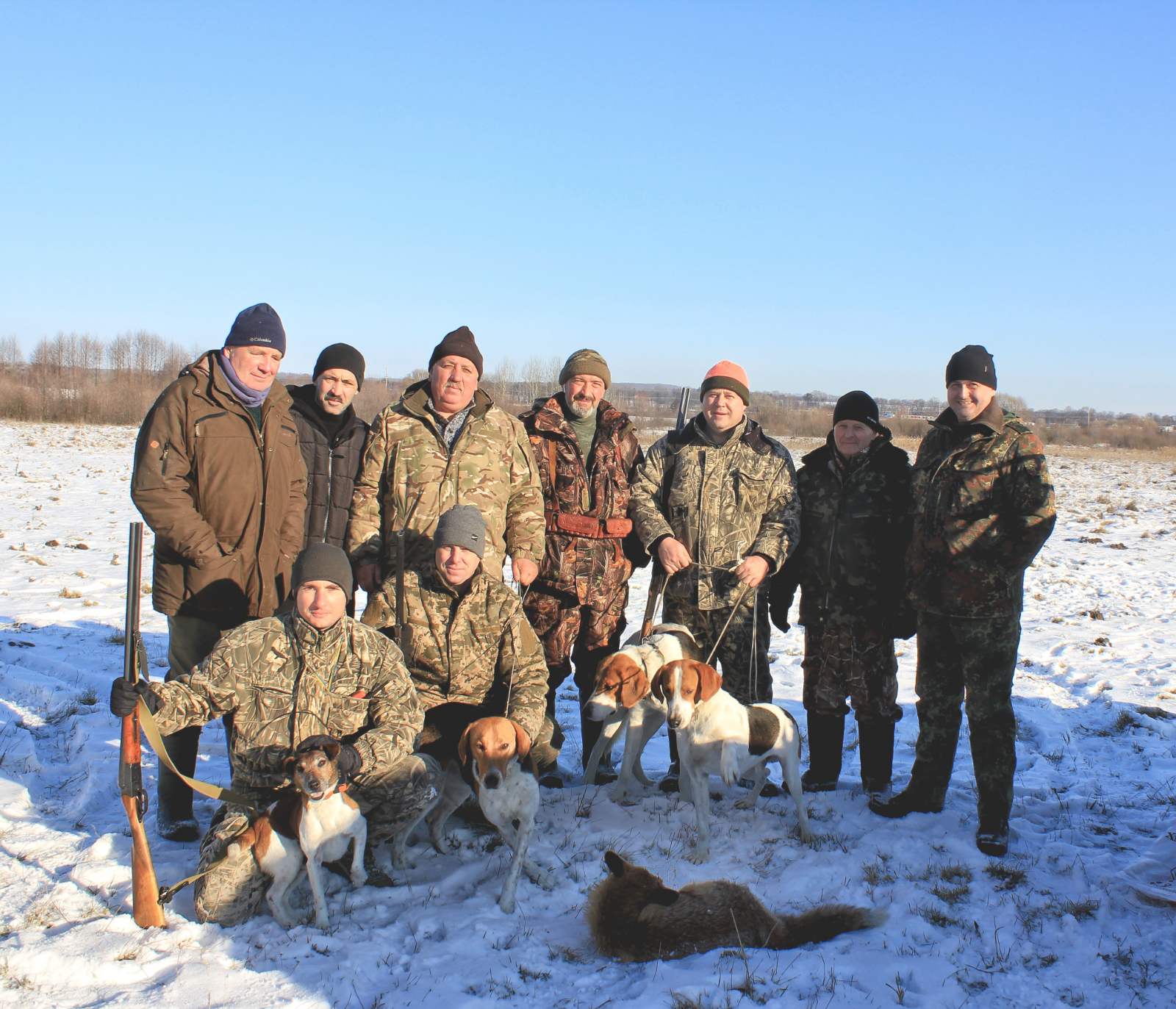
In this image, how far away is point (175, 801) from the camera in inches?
184

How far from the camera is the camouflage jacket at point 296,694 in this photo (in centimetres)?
428

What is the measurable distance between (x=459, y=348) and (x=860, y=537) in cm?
260

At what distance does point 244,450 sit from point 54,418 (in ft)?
163

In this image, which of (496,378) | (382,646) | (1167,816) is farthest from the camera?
(496,378)

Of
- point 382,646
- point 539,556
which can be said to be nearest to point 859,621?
point 539,556

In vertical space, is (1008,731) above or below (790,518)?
below

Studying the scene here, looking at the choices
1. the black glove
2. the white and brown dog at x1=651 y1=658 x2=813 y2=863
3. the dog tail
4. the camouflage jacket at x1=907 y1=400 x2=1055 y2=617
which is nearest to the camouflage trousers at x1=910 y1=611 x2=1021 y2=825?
the camouflage jacket at x1=907 y1=400 x2=1055 y2=617

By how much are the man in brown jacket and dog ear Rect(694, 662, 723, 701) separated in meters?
2.30

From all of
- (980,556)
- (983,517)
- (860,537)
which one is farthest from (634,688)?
(983,517)

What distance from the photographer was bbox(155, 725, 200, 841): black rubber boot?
182 inches

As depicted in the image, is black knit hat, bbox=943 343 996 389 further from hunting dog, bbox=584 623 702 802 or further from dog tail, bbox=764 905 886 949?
dog tail, bbox=764 905 886 949

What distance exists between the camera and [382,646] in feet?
14.8

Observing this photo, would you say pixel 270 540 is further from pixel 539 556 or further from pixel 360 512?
pixel 539 556

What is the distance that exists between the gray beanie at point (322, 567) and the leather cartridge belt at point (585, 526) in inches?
58.8
